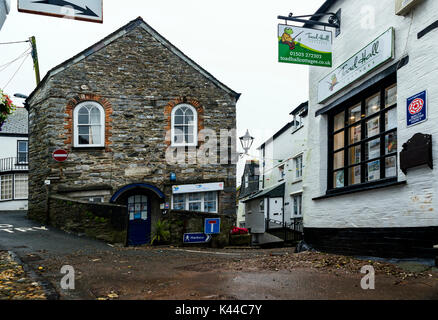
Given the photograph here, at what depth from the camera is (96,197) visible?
15852 mm

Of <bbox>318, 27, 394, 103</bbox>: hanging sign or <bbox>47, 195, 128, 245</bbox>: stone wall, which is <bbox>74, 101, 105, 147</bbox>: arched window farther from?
<bbox>318, 27, 394, 103</bbox>: hanging sign

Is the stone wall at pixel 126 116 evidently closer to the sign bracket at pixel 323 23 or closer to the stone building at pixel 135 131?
the stone building at pixel 135 131

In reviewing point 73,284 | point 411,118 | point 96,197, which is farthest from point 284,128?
point 73,284

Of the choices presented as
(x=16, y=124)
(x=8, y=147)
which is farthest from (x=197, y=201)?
(x=16, y=124)

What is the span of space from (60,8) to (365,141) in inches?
232

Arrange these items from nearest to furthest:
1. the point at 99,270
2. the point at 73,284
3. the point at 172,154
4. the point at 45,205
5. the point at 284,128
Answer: the point at 73,284 < the point at 99,270 < the point at 45,205 < the point at 172,154 < the point at 284,128

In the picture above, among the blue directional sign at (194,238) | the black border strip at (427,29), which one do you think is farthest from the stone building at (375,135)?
the blue directional sign at (194,238)

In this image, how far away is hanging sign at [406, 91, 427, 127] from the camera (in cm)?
613

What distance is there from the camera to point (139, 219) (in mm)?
16703

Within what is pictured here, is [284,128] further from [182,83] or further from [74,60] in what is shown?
[74,60]

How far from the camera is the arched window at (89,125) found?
1611 centimetres

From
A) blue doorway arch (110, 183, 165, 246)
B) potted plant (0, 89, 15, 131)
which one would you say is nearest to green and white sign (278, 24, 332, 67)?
potted plant (0, 89, 15, 131)

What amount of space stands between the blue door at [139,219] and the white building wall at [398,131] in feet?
28.6

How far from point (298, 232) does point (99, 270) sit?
1644 centimetres
